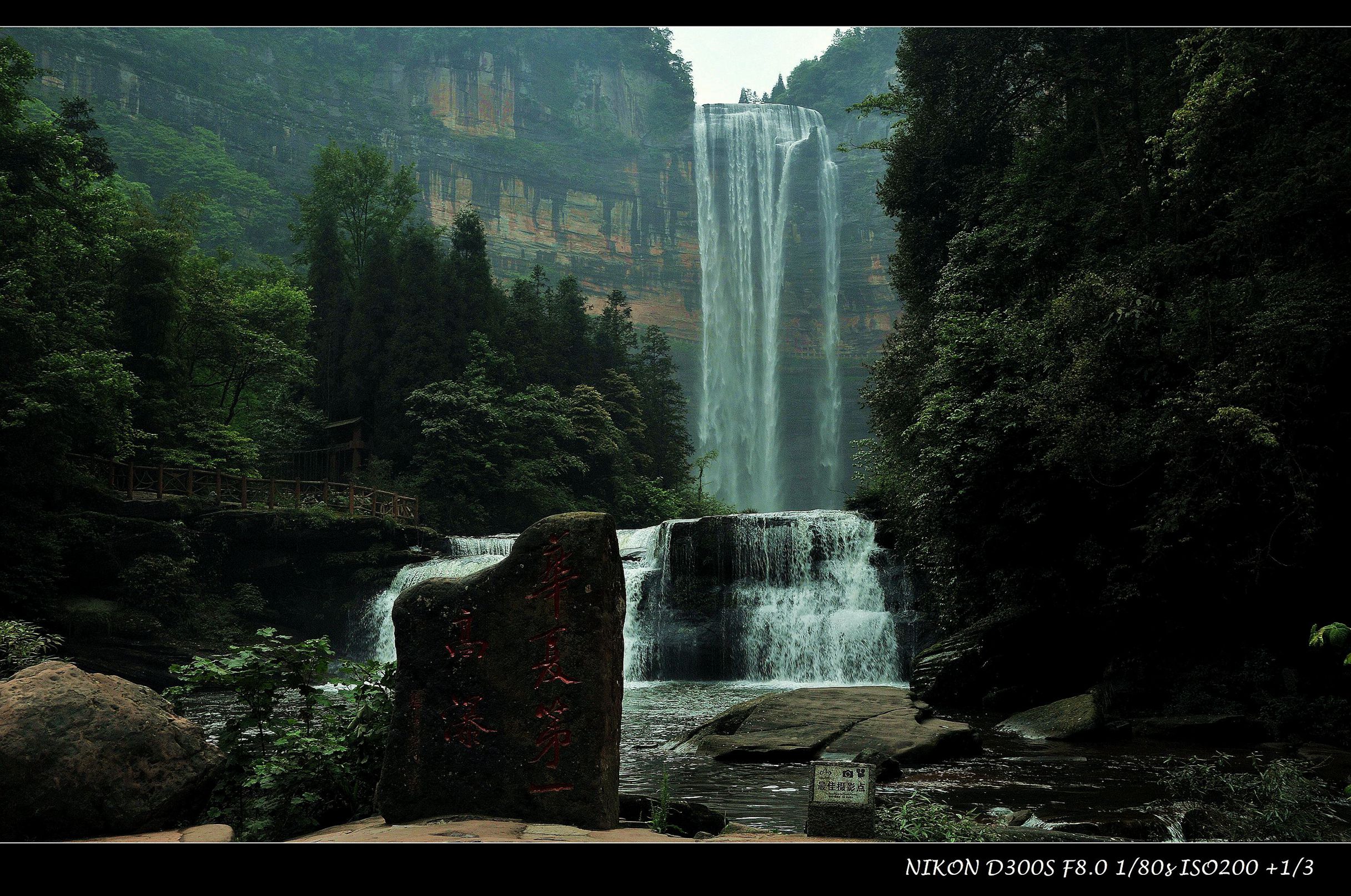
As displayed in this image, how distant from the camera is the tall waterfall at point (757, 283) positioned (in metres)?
51.0

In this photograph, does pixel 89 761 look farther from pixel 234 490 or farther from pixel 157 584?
pixel 234 490

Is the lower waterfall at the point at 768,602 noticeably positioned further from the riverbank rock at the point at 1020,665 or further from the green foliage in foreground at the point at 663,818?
the green foliage in foreground at the point at 663,818

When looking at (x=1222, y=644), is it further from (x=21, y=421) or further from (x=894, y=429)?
(x=21, y=421)

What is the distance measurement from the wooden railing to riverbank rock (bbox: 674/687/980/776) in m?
14.9

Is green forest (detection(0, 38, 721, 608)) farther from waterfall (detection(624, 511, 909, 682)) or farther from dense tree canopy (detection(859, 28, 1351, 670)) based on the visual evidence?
dense tree canopy (detection(859, 28, 1351, 670))

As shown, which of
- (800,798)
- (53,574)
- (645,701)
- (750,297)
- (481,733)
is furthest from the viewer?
(750,297)

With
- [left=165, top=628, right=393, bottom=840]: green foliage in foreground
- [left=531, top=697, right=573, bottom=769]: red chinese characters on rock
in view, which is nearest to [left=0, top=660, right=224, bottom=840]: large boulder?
[left=165, top=628, right=393, bottom=840]: green foliage in foreground

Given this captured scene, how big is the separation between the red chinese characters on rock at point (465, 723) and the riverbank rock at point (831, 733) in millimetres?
3671

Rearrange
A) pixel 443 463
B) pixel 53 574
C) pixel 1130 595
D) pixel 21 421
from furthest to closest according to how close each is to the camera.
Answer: pixel 443 463
pixel 53 574
pixel 21 421
pixel 1130 595

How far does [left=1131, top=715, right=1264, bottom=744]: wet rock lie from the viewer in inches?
347

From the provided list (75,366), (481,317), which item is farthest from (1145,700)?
(481,317)

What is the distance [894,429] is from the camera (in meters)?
15.7

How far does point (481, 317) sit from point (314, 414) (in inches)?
246

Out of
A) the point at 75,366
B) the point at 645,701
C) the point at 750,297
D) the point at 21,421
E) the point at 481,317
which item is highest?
the point at 750,297
